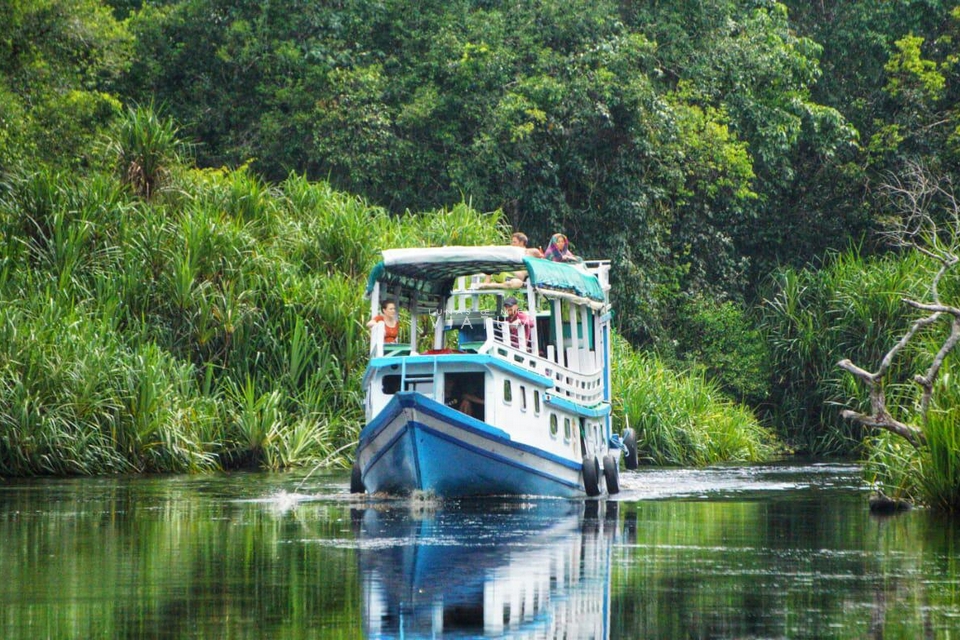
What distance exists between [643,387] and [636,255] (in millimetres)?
8871

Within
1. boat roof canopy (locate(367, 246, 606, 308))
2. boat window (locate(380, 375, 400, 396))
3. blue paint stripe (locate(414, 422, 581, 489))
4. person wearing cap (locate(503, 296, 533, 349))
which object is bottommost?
blue paint stripe (locate(414, 422, 581, 489))

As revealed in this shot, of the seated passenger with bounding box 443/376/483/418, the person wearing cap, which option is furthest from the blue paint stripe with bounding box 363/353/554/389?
the person wearing cap

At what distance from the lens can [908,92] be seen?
35500mm

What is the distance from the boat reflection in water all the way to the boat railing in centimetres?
176

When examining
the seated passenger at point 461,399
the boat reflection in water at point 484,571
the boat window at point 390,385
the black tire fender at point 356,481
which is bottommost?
the boat reflection in water at point 484,571

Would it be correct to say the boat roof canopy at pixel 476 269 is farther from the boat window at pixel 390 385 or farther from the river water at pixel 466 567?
the river water at pixel 466 567

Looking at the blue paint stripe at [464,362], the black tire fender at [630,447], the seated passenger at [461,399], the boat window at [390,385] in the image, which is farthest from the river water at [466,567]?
the black tire fender at [630,447]

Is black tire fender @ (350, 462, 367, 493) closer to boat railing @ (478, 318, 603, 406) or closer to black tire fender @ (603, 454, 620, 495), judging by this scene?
boat railing @ (478, 318, 603, 406)

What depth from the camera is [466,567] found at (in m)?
10.7

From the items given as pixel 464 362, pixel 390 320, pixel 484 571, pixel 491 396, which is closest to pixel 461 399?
pixel 491 396

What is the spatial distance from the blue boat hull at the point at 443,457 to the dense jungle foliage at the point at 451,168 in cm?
555

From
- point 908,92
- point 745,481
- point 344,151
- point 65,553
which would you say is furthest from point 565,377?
point 908,92

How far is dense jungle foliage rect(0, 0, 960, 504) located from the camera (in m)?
24.2

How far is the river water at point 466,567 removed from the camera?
27.3 ft
